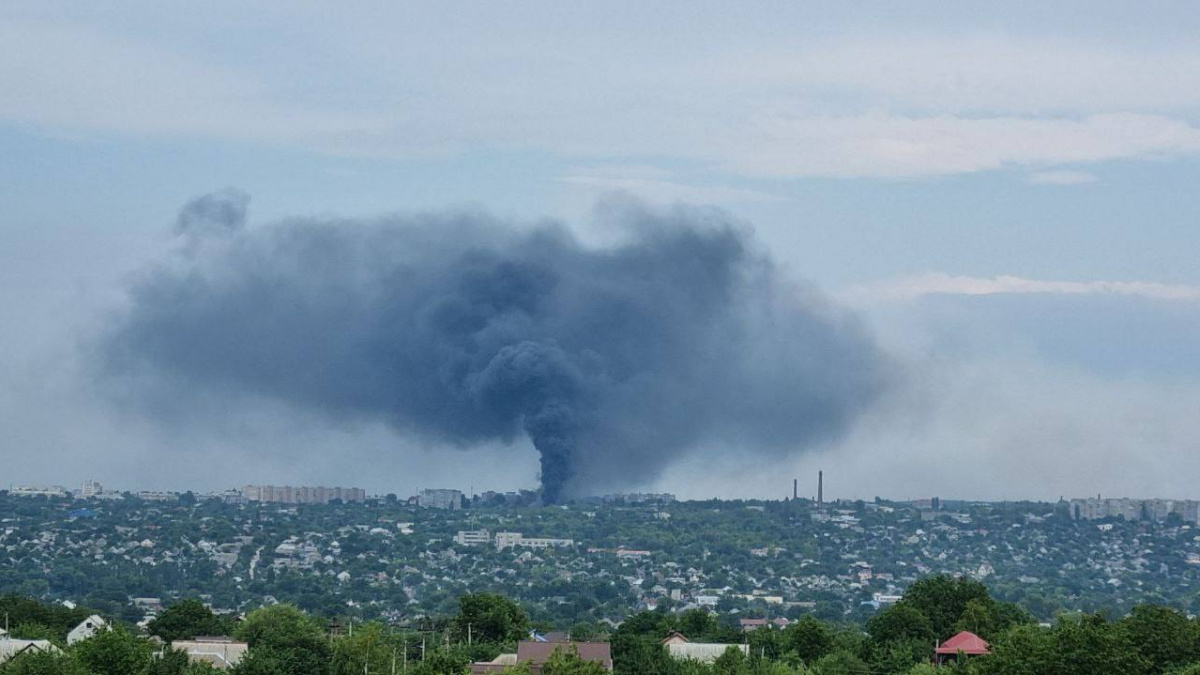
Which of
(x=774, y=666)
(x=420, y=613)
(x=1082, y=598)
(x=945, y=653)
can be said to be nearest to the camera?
(x=774, y=666)

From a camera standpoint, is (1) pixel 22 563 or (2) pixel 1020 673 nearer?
(2) pixel 1020 673

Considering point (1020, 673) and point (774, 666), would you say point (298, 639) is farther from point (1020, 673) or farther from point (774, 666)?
point (1020, 673)

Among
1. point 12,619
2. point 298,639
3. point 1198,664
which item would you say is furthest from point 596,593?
point 1198,664

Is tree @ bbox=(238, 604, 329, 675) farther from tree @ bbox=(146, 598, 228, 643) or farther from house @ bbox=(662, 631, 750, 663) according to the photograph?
house @ bbox=(662, 631, 750, 663)

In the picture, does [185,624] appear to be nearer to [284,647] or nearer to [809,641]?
[284,647]

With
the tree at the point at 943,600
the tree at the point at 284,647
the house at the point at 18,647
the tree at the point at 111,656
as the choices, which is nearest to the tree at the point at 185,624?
the tree at the point at 284,647

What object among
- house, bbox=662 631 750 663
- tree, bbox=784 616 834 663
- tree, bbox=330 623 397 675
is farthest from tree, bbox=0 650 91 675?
tree, bbox=784 616 834 663
